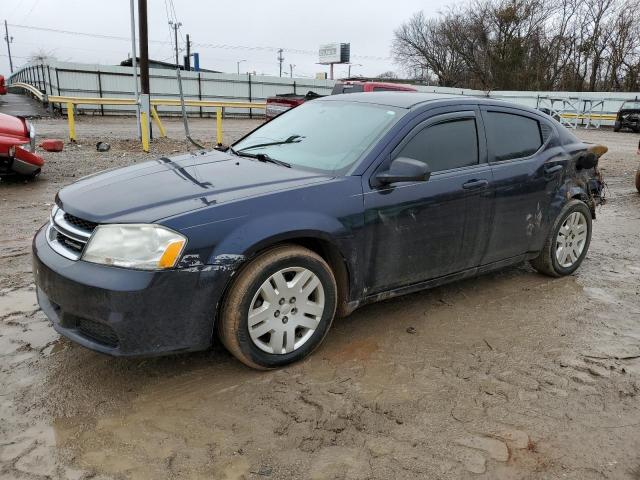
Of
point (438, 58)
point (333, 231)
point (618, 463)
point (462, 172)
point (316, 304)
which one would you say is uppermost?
point (438, 58)

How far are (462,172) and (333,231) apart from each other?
126 cm

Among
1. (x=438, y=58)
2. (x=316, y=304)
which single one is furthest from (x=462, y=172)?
(x=438, y=58)

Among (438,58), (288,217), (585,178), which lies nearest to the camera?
(288,217)

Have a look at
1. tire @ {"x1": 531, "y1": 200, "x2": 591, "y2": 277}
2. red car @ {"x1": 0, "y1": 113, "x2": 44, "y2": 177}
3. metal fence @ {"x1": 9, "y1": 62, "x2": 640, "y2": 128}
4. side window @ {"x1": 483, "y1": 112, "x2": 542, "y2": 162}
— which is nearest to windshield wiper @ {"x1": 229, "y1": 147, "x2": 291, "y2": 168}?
side window @ {"x1": 483, "y1": 112, "x2": 542, "y2": 162}

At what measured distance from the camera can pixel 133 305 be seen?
2.67 m

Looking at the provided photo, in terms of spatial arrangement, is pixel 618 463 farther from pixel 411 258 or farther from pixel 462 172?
pixel 462 172

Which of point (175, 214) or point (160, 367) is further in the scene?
point (160, 367)

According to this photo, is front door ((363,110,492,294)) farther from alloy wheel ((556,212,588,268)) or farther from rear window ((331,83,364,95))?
rear window ((331,83,364,95))

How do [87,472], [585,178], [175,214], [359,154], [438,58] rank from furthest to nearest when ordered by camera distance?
[438,58] < [585,178] < [359,154] < [175,214] < [87,472]

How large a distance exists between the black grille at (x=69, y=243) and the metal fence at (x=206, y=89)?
77.1ft

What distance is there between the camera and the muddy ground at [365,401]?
2.45 m

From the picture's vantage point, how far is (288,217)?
3.04 meters

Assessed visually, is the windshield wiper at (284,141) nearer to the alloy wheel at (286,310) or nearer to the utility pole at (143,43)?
the alloy wheel at (286,310)

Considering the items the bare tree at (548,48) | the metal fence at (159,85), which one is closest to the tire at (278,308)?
the metal fence at (159,85)
